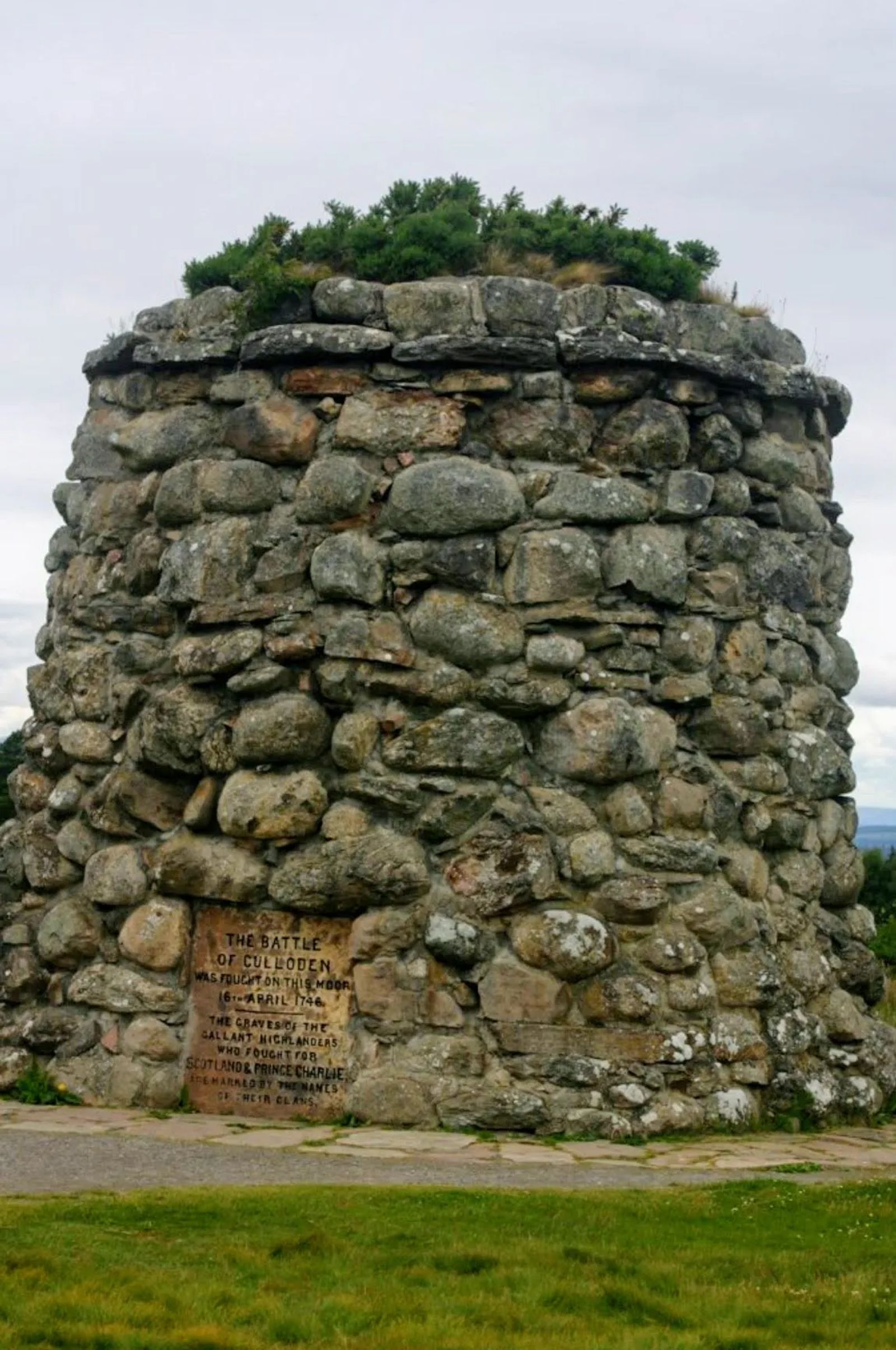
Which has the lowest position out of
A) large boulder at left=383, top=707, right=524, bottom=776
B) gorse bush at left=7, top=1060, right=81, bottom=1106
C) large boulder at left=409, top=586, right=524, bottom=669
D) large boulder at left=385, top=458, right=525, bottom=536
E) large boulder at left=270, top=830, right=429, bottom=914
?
gorse bush at left=7, top=1060, right=81, bottom=1106

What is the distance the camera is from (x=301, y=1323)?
511 centimetres

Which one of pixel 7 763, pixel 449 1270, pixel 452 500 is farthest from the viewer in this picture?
pixel 7 763

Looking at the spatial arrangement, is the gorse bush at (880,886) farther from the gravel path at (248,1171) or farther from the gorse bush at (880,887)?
the gravel path at (248,1171)

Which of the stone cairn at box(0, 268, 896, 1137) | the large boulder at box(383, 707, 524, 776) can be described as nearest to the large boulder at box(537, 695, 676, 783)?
the stone cairn at box(0, 268, 896, 1137)

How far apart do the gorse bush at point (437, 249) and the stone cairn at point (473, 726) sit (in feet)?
1.00

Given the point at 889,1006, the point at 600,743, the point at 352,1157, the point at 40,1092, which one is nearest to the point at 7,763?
the point at 40,1092

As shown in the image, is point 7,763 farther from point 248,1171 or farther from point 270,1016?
point 248,1171

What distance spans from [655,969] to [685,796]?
1037mm

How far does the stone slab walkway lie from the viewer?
25.2ft

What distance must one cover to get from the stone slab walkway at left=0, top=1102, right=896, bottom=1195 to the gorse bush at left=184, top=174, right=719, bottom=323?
5003mm

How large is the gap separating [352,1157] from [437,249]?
5625 millimetres

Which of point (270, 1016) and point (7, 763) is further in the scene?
point (7, 763)

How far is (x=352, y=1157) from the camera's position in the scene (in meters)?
8.30

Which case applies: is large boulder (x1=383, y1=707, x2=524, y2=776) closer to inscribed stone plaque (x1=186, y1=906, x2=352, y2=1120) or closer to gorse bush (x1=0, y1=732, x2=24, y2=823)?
inscribed stone plaque (x1=186, y1=906, x2=352, y2=1120)
